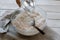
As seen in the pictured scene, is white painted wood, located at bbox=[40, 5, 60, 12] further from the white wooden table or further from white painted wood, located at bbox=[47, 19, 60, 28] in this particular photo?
white painted wood, located at bbox=[47, 19, 60, 28]

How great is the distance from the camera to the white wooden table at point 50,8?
4.11 ft

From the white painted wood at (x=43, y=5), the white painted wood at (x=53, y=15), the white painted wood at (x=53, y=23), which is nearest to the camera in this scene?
the white painted wood at (x=53, y=23)

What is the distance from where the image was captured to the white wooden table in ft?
4.11

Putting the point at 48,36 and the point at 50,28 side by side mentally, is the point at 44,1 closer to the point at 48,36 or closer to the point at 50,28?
the point at 50,28

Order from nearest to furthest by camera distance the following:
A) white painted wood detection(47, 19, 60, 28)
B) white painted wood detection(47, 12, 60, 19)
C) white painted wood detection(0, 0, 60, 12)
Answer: white painted wood detection(47, 19, 60, 28), white painted wood detection(47, 12, 60, 19), white painted wood detection(0, 0, 60, 12)

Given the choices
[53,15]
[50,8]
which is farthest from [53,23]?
[50,8]

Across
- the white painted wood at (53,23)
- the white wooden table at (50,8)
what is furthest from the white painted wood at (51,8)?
the white painted wood at (53,23)

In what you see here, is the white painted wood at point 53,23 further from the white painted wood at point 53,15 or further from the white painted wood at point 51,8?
the white painted wood at point 51,8

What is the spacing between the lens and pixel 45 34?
44.6 inches

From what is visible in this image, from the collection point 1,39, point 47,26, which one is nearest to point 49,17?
point 47,26

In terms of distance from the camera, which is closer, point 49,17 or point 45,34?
point 45,34

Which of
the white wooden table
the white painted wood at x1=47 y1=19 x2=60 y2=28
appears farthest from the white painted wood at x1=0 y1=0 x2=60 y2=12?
the white painted wood at x1=47 y1=19 x2=60 y2=28

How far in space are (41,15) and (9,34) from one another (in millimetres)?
319

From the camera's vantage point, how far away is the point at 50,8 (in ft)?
4.77
